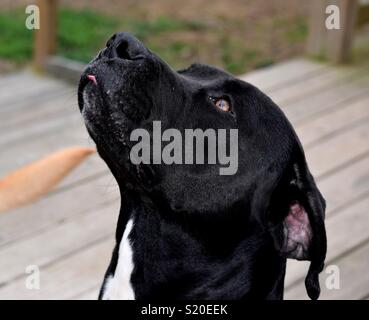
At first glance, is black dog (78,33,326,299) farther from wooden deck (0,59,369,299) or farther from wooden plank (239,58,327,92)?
wooden plank (239,58,327,92)

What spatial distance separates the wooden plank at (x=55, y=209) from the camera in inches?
145

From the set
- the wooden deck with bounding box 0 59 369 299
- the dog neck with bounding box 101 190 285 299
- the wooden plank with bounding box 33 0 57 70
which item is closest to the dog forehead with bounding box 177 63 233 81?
the dog neck with bounding box 101 190 285 299

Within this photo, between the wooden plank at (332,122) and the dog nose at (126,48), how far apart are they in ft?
7.78

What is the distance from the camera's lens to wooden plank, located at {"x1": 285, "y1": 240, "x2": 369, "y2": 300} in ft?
10.8

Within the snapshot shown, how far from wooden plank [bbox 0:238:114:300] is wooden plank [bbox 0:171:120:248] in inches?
10.6

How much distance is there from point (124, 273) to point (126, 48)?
674mm

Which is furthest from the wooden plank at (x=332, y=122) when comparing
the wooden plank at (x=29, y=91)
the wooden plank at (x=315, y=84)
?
the wooden plank at (x=29, y=91)

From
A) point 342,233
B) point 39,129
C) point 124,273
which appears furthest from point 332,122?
point 124,273

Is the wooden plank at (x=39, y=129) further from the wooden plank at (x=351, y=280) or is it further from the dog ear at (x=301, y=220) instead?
the dog ear at (x=301, y=220)

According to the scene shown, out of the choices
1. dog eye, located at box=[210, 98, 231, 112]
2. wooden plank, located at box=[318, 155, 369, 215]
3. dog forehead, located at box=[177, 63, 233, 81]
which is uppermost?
dog forehead, located at box=[177, 63, 233, 81]

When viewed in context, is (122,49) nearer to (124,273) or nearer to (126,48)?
(126,48)
